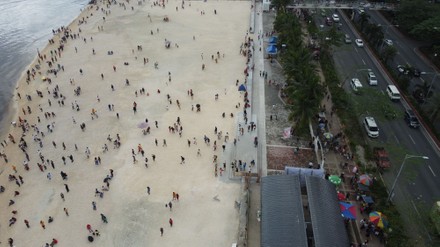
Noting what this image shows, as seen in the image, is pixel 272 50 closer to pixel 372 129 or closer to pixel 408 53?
pixel 408 53

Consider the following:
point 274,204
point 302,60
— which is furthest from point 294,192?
point 302,60

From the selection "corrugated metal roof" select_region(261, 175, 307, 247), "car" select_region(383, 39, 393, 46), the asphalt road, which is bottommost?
the asphalt road

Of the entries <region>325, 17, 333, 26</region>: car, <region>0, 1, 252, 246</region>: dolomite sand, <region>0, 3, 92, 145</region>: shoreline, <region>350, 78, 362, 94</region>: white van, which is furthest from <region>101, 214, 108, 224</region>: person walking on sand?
<region>325, 17, 333, 26</region>: car

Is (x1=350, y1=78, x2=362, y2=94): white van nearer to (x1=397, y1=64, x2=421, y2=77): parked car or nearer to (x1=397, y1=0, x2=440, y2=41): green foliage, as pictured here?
(x1=397, y1=64, x2=421, y2=77): parked car

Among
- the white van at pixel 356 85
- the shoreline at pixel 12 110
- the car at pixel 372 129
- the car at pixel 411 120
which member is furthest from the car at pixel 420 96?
the shoreline at pixel 12 110

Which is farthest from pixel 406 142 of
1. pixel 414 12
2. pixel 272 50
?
pixel 414 12

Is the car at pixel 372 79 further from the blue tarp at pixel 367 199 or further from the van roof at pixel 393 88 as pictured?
the blue tarp at pixel 367 199

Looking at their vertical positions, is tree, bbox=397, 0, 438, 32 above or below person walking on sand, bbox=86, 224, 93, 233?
above
